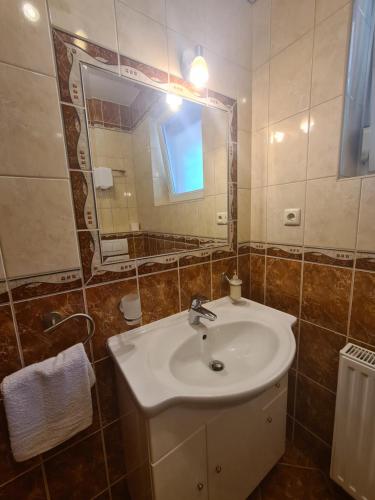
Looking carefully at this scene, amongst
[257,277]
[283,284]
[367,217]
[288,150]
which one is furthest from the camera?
[257,277]

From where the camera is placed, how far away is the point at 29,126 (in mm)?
629

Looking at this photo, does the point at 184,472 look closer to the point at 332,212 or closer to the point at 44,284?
the point at 44,284

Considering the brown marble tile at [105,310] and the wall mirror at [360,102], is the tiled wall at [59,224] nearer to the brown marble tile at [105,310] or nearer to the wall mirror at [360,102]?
the brown marble tile at [105,310]

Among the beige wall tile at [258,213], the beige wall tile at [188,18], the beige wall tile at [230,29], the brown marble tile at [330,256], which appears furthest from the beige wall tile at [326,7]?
the brown marble tile at [330,256]

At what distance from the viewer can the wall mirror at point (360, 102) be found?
0.82 meters

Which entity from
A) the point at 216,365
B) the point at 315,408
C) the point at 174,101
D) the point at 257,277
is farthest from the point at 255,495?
the point at 174,101

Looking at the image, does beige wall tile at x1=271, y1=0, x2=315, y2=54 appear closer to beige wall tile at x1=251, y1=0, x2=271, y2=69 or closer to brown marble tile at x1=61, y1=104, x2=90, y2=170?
beige wall tile at x1=251, y1=0, x2=271, y2=69

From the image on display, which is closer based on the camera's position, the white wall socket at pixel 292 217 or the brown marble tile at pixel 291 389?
the white wall socket at pixel 292 217

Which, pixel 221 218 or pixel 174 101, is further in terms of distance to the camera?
pixel 221 218

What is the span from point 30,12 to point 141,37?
1.17 feet

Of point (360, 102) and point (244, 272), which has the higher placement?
point (360, 102)

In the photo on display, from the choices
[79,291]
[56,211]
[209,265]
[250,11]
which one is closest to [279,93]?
[250,11]

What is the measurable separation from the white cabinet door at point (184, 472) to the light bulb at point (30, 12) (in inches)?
52.5

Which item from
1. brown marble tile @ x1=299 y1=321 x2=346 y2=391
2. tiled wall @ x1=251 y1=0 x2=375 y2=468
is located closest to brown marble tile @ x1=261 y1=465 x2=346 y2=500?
tiled wall @ x1=251 y1=0 x2=375 y2=468
